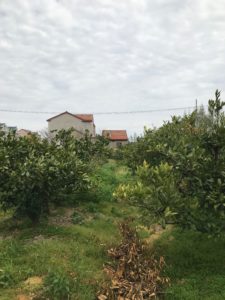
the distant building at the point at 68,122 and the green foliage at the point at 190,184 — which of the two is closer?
the green foliage at the point at 190,184

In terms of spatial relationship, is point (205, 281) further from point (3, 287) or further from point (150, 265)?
point (3, 287)

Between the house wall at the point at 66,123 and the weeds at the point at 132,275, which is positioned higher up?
the house wall at the point at 66,123

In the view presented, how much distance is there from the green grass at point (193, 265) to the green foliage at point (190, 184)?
43.6 inches

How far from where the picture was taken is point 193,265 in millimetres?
9125

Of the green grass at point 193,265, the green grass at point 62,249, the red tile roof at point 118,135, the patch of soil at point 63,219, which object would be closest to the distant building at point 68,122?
the red tile roof at point 118,135

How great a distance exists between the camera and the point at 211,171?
8203 millimetres

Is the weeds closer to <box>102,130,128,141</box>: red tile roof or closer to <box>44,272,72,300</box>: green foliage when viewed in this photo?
<box>44,272,72,300</box>: green foliage

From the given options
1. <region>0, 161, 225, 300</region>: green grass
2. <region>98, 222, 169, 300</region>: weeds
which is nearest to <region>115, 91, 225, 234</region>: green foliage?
<region>98, 222, 169, 300</region>: weeds

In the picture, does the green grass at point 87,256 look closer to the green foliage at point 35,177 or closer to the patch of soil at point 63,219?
the patch of soil at point 63,219

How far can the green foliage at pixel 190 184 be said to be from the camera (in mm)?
7703

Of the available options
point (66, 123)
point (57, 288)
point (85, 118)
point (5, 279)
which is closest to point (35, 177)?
point (5, 279)

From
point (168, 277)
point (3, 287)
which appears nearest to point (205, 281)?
point (168, 277)

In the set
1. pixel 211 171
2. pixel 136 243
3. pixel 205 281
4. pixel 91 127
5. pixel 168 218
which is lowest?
pixel 205 281

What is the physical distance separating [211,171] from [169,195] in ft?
3.97
